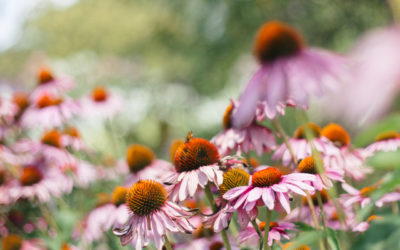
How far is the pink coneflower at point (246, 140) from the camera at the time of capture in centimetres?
79

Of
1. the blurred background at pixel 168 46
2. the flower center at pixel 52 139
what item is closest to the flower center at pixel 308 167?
the flower center at pixel 52 139

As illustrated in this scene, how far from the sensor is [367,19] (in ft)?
14.7

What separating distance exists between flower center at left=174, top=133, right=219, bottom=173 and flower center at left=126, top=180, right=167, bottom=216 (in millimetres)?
→ 63

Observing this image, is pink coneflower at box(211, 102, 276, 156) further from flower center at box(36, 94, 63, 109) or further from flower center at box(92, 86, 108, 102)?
flower center at box(92, 86, 108, 102)

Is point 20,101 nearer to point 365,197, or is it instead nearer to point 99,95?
point 99,95

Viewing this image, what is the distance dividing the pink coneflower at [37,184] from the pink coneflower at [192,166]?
24.1 inches

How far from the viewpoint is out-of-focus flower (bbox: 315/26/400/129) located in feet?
1.15

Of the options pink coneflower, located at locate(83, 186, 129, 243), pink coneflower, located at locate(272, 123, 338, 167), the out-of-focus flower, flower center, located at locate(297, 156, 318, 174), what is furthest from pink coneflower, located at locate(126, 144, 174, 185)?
the out-of-focus flower

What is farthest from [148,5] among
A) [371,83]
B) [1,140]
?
[371,83]

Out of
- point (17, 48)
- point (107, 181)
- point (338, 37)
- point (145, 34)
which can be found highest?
point (17, 48)

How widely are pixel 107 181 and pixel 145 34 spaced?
627 centimetres

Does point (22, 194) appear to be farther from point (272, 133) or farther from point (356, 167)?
point (356, 167)

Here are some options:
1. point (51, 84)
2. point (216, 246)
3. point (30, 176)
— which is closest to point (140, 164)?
point (30, 176)


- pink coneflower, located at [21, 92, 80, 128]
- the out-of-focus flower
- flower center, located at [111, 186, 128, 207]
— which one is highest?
pink coneflower, located at [21, 92, 80, 128]
